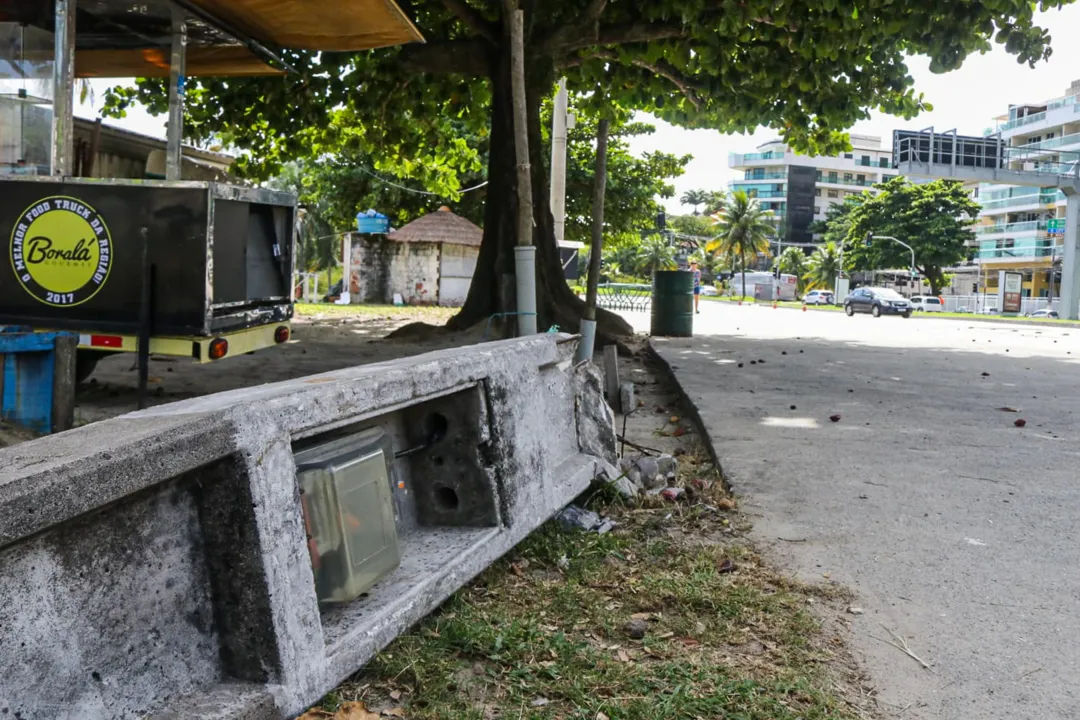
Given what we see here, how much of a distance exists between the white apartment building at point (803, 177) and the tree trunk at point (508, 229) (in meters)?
116

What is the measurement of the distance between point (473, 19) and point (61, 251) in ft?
26.7

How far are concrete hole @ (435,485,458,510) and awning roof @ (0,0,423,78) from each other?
198 inches

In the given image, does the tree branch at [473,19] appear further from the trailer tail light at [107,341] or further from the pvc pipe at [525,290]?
the trailer tail light at [107,341]

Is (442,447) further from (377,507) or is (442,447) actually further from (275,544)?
(275,544)

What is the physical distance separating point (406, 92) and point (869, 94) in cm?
745

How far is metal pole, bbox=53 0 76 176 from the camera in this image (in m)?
6.68

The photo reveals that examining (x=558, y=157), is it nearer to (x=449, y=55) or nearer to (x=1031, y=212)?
(x=449, y=55)

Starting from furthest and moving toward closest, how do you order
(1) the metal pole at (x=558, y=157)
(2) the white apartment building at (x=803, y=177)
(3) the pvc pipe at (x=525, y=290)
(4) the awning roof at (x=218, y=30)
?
(2) the white apartment building at (x=803, y=177), (1) the metal pole at (x=558, y=157), (4) the awning roof at (x=218, y=30), (3) the pvc pipe at (x=525, y=290)

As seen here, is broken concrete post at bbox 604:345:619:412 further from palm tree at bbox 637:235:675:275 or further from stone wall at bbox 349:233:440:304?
palm tree at bbox 637:235:675:275

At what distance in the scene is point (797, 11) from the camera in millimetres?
12820

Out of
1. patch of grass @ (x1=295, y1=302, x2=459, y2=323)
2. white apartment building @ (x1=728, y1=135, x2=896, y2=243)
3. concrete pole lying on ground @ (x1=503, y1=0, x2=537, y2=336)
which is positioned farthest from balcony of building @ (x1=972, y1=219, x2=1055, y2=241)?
concrete pole lying on ground @ (x1=503, y1=0, x2=537, y2=336)

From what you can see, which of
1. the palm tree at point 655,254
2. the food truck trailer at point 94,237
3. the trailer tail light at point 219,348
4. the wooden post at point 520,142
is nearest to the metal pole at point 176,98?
the food truck trailer at point 94,237

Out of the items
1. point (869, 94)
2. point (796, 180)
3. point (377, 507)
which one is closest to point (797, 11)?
point (869, 94)

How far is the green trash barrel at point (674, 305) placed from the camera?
698 inches
